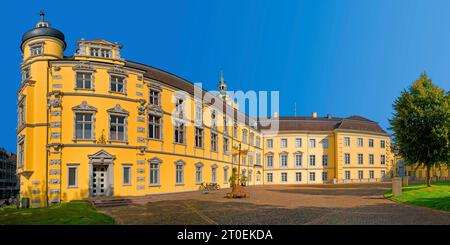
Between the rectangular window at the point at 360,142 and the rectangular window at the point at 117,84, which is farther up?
the rectangular window at the point at 117,84

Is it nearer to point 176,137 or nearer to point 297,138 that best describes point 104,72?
point 176,137

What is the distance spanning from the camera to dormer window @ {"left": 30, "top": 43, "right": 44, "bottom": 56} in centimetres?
2788

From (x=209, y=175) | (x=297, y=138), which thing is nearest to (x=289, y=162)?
(x=297, y=138)

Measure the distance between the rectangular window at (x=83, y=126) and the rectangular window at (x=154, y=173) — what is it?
6473mm

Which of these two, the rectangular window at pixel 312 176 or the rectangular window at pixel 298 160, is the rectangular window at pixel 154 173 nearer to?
the rectangular window at pixel 298 160

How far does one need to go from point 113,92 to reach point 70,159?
623cm

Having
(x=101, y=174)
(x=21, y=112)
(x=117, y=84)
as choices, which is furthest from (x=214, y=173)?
(x=21, y=112)

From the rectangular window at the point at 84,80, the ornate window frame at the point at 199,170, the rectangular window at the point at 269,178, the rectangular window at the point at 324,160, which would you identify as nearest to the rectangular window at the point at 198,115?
the ornate window frame at the point at 199,170

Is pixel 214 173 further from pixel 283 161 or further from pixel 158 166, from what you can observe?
pixel 283 161

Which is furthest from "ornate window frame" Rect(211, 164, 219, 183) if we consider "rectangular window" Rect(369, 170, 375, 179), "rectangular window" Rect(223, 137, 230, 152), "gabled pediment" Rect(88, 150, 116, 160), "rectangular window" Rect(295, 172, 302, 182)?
"rectangular window" Rect(369, 170, 375, 179)

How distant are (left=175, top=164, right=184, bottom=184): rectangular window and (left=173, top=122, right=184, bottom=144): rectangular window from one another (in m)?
2.48

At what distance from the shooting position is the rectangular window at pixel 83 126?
2703 cm

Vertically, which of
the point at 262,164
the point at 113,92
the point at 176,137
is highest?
the point at 113,92

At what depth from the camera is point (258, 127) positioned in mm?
67875
